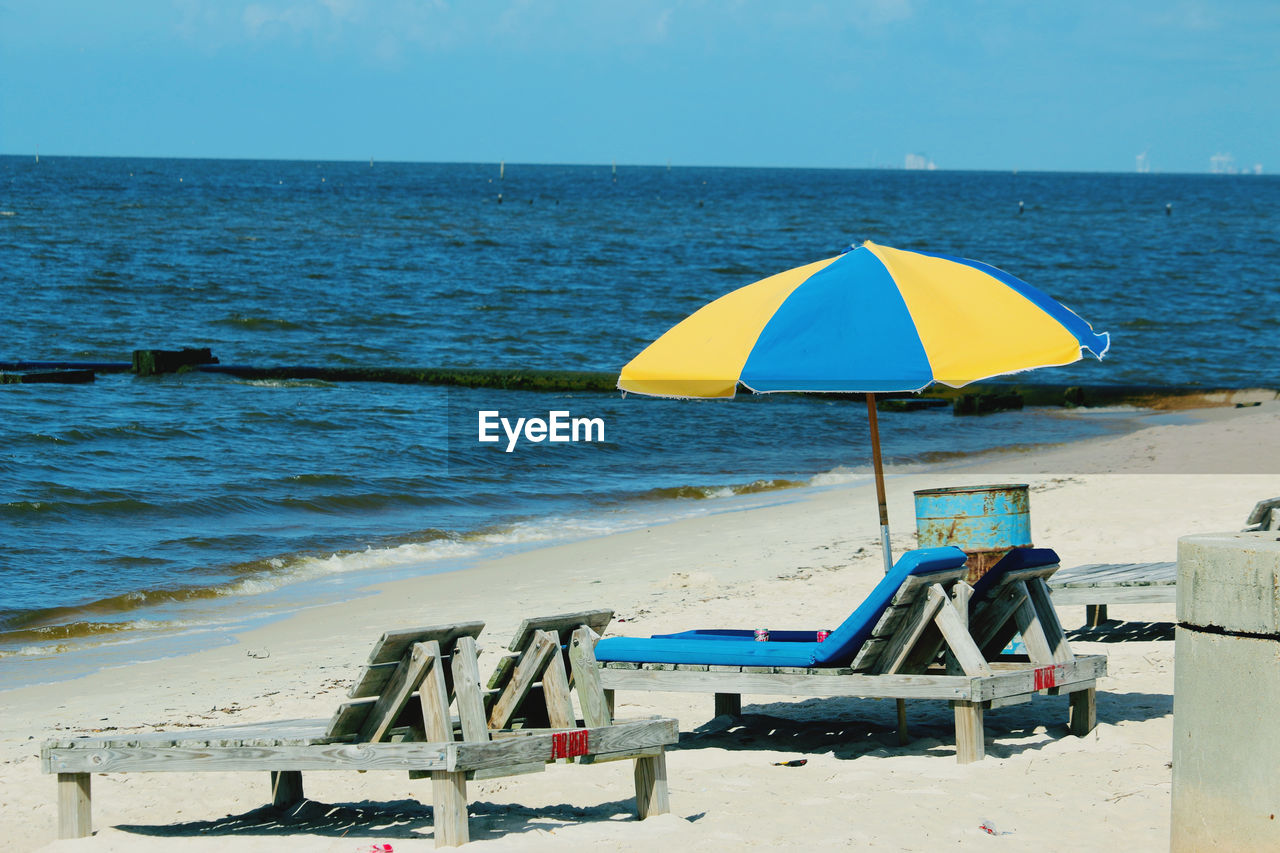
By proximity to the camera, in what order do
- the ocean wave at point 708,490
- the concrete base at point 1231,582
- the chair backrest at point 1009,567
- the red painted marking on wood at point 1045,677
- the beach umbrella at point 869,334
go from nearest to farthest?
the concrete base at point 1231,582, the beach umbrella at point 869,334, the red painted marking on wood at point 1045,677, the chair backrest at point 1009,567, the ocean wave at point 708,490

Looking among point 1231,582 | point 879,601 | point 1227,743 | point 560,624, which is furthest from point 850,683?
point 1231,582

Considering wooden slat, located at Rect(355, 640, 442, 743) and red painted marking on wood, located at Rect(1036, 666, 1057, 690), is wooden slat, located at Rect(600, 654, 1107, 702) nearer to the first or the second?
red painted marking on wood, located at Rect(1036, 666, 1057, 690)

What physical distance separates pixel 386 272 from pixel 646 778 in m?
44.3

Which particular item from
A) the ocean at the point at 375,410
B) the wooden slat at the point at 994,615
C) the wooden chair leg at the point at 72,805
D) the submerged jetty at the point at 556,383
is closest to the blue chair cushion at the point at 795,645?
the wooden slat at the point at 994,615

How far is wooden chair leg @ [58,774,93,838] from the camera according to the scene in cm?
554

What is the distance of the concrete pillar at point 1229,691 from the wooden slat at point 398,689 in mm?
2644

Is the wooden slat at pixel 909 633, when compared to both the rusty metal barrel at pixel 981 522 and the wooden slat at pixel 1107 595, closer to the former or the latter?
the rusty metal barrel at pixel 981 522

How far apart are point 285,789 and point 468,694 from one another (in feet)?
4.31

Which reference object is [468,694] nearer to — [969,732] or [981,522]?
[969,732]

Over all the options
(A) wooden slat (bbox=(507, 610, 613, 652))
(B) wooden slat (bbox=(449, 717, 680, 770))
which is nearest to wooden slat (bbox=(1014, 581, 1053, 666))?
(B) wooden slat (bbox=(449, 717, 680, 770))

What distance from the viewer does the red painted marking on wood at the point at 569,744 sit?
209 inches

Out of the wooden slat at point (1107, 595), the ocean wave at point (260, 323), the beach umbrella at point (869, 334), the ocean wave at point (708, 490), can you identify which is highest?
the ocean wave at point (260, 323)

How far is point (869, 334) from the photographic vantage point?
19.9ft

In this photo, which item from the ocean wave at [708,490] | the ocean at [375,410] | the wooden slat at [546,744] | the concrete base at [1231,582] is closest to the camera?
the concrete base at [1231,582]
